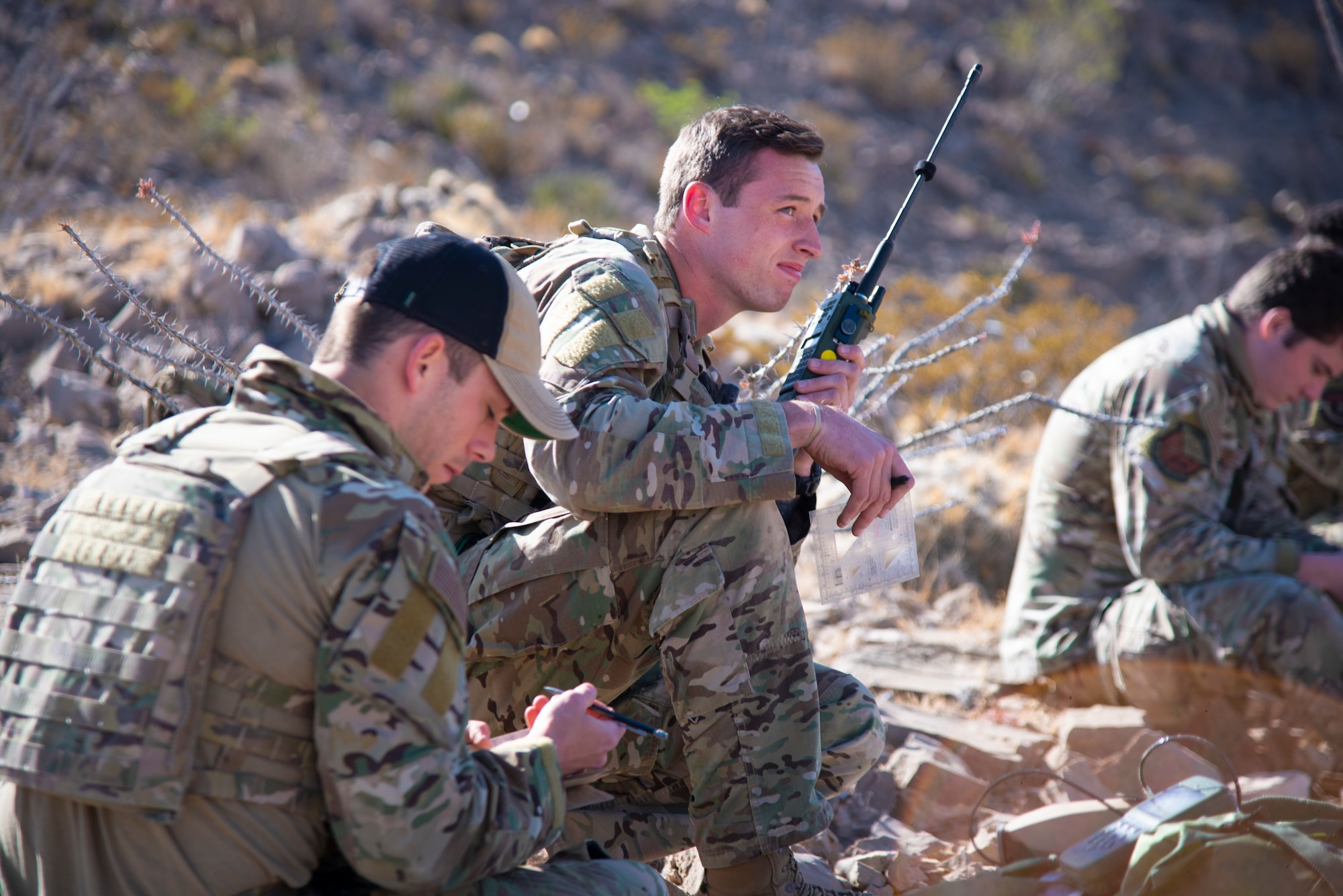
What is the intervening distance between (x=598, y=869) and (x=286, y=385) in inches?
36.5

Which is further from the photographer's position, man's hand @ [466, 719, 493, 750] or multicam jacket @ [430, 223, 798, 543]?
multicam jacket @ [430, 223, 798, 543]

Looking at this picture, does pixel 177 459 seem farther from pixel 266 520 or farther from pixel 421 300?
pixel 421 300

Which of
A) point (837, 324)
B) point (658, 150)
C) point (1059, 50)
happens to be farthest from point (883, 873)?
point (1059, 50)

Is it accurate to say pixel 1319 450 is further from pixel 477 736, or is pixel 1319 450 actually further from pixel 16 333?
pixel 16 333

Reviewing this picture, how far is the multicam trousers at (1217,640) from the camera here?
3.58m

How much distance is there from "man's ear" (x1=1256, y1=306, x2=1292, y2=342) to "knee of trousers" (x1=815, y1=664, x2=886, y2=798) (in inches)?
89.6

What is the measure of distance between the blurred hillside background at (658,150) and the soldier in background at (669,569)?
71.5 inches

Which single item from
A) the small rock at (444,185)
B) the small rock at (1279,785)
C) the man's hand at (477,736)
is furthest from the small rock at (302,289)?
the small rock at (1279,785)

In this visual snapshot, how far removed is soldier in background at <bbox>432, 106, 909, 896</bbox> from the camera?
2.23 meters

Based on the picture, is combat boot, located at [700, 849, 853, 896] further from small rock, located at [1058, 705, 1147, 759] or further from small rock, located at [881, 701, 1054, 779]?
small rock, located at [1058, 705, 1147, 759]

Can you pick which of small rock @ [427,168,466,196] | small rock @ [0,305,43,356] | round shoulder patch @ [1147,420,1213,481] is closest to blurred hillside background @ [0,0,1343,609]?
small rock @ [0,305,43,356]

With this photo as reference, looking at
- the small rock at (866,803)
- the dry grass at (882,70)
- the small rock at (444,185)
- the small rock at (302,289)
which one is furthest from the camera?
the dry grass at (882,70)

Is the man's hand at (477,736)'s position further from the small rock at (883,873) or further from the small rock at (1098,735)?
the small rock at (1098,735)

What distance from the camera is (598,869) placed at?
1.77 m
